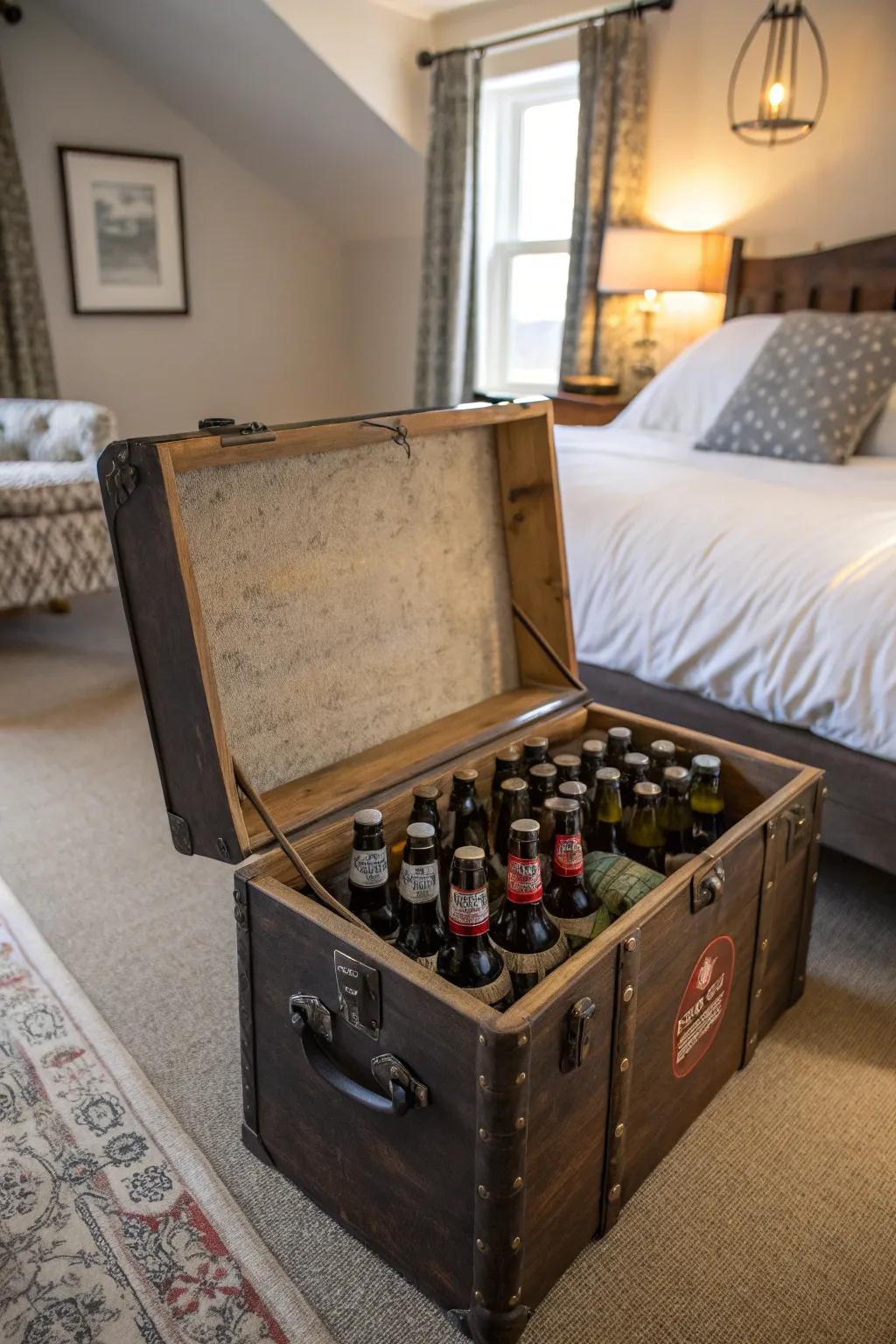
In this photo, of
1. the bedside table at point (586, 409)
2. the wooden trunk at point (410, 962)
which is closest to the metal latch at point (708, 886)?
the wooden trunk at point (410, 962)

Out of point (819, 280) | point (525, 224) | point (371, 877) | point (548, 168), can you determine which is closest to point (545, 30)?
point (548, 168)

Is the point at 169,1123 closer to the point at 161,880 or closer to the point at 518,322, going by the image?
the point at 161,880

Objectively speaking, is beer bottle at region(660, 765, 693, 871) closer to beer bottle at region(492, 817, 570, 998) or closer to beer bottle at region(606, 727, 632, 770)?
beer bottle at region(606, 727, 632, 770)

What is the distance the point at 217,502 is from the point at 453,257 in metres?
3.73

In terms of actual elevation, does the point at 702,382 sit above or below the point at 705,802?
above

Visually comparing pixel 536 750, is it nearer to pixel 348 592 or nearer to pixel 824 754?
pixel 348 592

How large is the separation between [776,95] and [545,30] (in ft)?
3.92

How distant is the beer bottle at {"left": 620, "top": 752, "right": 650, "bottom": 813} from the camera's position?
1.37m

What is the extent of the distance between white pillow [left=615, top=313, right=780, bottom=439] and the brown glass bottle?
6.11 feet

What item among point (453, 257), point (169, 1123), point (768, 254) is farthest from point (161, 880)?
point (453, 257)

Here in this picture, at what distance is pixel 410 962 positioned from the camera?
958 millimetres

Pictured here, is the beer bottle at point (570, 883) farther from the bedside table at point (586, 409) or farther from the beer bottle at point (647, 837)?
the bedside table at point (586, 409)

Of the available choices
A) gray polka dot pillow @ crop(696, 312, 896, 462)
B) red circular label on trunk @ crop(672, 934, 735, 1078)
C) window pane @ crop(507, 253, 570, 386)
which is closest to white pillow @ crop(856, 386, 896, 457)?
gray polka dot pillow @ crop(696, 312, 896, 462)

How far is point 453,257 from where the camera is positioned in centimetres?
439
